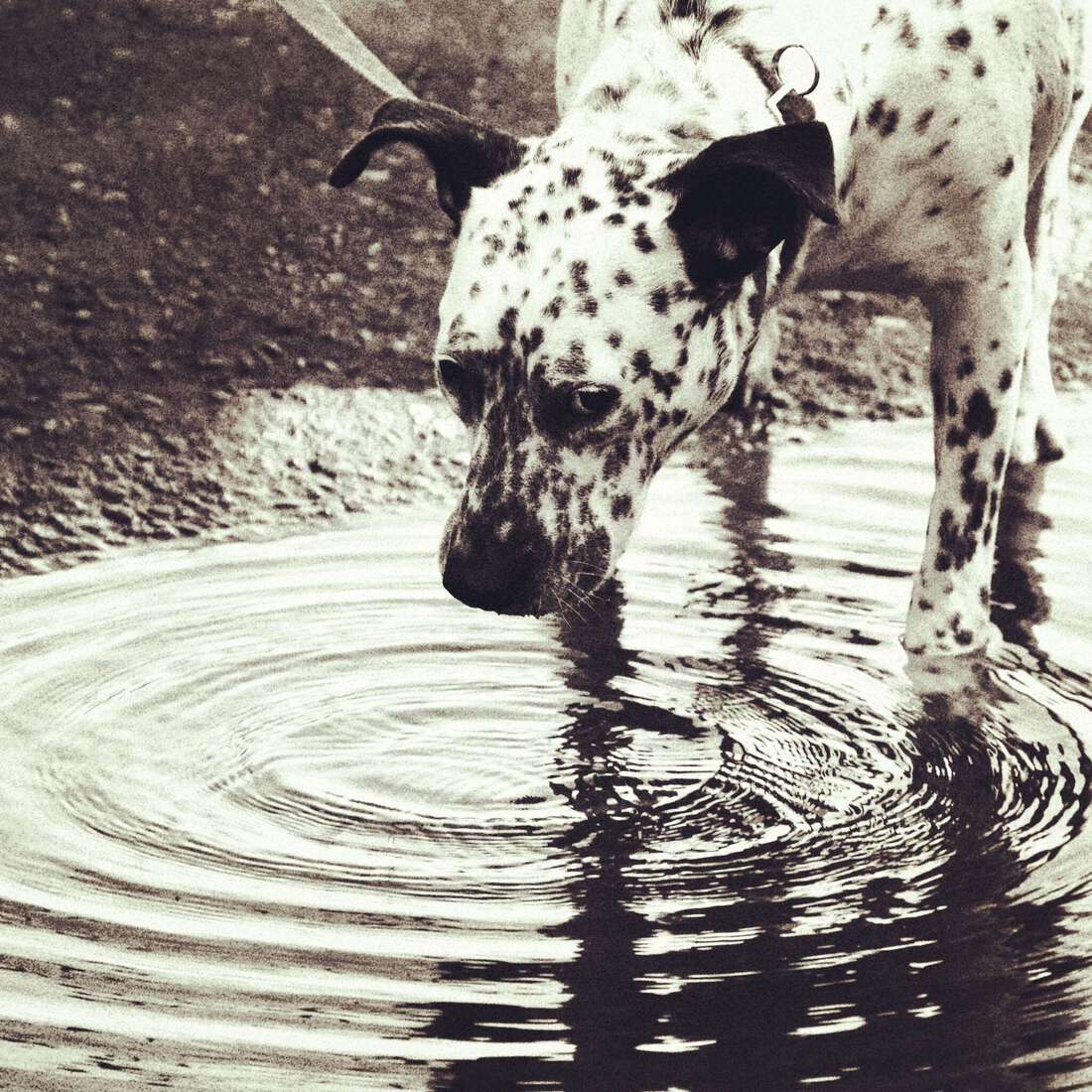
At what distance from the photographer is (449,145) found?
349 centimetres

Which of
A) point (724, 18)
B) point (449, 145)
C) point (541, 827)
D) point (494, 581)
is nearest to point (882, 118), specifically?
point (724, 18)

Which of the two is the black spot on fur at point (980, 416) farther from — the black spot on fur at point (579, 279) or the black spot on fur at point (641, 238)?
the black spot on fur at point (579, 279)

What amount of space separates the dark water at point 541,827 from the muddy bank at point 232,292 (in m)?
0.45

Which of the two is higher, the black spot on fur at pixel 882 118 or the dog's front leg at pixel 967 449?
the black spot on fur at pixel 882 118

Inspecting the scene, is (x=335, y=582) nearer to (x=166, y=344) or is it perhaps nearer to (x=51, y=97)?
(x=166, y=344)

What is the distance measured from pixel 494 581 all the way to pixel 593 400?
0.35 m

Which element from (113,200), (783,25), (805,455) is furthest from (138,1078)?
(113,200)

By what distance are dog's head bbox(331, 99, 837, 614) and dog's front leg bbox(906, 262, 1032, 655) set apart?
2.55ft

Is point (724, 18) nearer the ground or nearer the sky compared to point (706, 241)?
nearer the sky

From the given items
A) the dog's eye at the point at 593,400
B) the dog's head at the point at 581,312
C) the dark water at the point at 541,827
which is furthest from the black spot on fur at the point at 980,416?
the dog's eye at the point at 593,400

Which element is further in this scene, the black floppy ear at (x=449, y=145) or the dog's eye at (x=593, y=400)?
the black floppy ear at (x=449, y=145)

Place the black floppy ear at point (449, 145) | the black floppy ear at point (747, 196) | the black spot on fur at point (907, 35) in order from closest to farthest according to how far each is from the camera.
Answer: the black floppy ear at point (747, 196)
the black floppy ear at point (449, 145)
the black spot on fur at point (907, 35)

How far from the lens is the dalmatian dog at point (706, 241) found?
3273 millimetres

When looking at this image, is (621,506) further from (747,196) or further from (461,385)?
(747,196)
